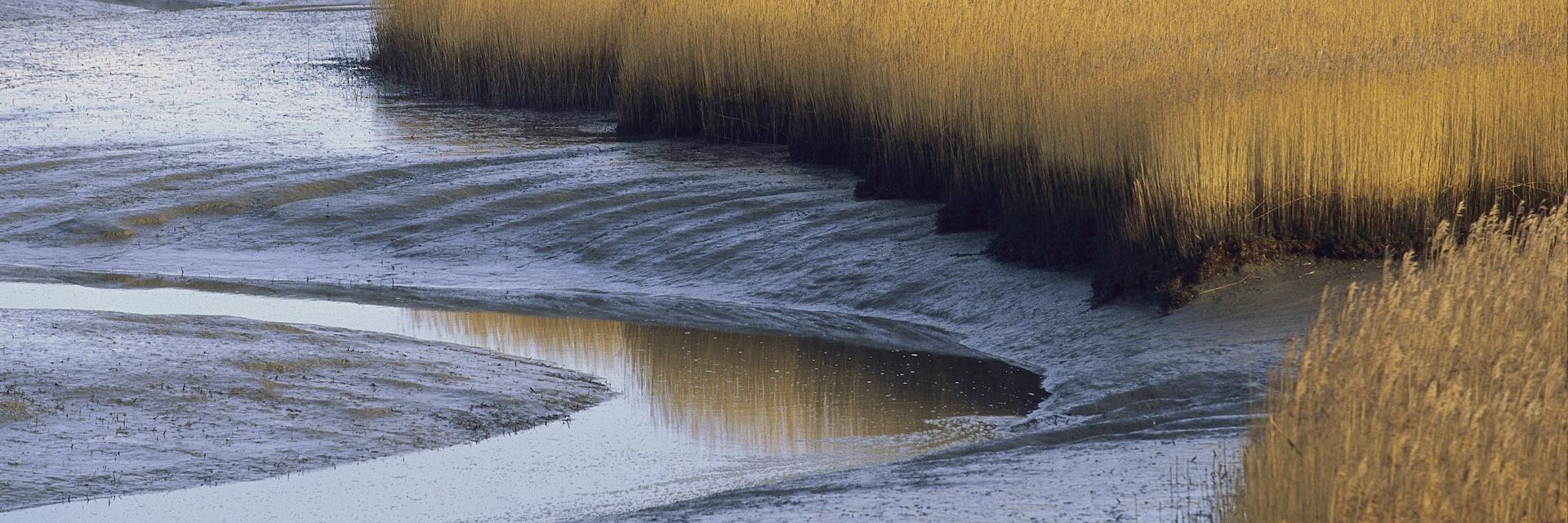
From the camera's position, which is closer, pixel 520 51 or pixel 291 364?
pixel 291 364

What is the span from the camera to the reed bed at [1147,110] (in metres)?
7.80

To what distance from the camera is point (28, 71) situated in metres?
19.2

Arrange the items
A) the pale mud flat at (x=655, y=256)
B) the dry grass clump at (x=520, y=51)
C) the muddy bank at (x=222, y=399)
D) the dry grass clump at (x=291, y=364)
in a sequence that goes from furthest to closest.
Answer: the dry grass clump at (x=520, y=51)
the dry grass clump at (x=291, y=364)
the muddy bank at (x=222, y=399)
the pale mud flat at (x=655, y=256)

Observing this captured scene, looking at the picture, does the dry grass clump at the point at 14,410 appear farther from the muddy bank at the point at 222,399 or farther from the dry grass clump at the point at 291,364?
the dry grass clump at the point at 291,364

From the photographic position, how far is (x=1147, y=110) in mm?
8133

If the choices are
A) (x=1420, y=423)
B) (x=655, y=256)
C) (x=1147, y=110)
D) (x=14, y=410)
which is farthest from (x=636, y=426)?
(x=1420, y=423)

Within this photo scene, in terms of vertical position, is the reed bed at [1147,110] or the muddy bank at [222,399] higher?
the reed bed at [1147,110]

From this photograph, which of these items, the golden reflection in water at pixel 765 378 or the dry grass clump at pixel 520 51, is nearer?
the golden reflection in water at pixel 765 378

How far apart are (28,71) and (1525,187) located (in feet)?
54.8

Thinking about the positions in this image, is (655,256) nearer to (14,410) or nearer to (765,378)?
(765,378)

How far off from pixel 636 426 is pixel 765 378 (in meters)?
0.92

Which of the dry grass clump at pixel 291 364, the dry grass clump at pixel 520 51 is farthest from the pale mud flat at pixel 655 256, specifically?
the dry grass clump at pixel 291 364

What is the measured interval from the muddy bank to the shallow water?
6.5 inches

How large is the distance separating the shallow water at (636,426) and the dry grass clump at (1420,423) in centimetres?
242
